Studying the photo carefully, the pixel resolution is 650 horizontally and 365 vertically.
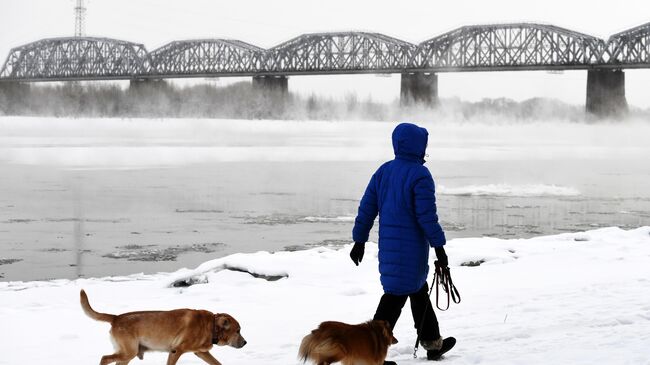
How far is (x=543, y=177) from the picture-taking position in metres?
30.6

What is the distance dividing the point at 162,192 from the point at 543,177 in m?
13.4

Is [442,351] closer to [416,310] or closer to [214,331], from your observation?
[416,310]

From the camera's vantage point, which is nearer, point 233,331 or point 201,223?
point 233,331

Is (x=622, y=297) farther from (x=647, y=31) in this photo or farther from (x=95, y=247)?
(x=647, y=31)

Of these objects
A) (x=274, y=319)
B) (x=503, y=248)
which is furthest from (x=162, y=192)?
(x=274, y=319)

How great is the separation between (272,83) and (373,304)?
118 m

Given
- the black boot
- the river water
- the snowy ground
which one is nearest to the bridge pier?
the river water

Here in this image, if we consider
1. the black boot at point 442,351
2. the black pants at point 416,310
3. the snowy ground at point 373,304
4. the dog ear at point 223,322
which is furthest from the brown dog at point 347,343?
the snowy ground at point 373,304

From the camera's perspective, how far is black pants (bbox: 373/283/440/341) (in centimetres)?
595

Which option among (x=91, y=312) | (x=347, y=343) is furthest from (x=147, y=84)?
(x=347, y=343)

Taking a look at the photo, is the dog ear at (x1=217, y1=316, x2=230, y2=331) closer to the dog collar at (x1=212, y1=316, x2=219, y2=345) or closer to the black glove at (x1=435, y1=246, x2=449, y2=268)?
the dog collar at (x1=212, y1=316, x2=219, y2=345)

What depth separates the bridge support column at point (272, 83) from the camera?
124062 millimetres

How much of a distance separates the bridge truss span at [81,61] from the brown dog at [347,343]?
13560 centimetres

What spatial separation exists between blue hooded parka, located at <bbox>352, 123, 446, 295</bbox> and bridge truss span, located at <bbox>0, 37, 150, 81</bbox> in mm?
135112
